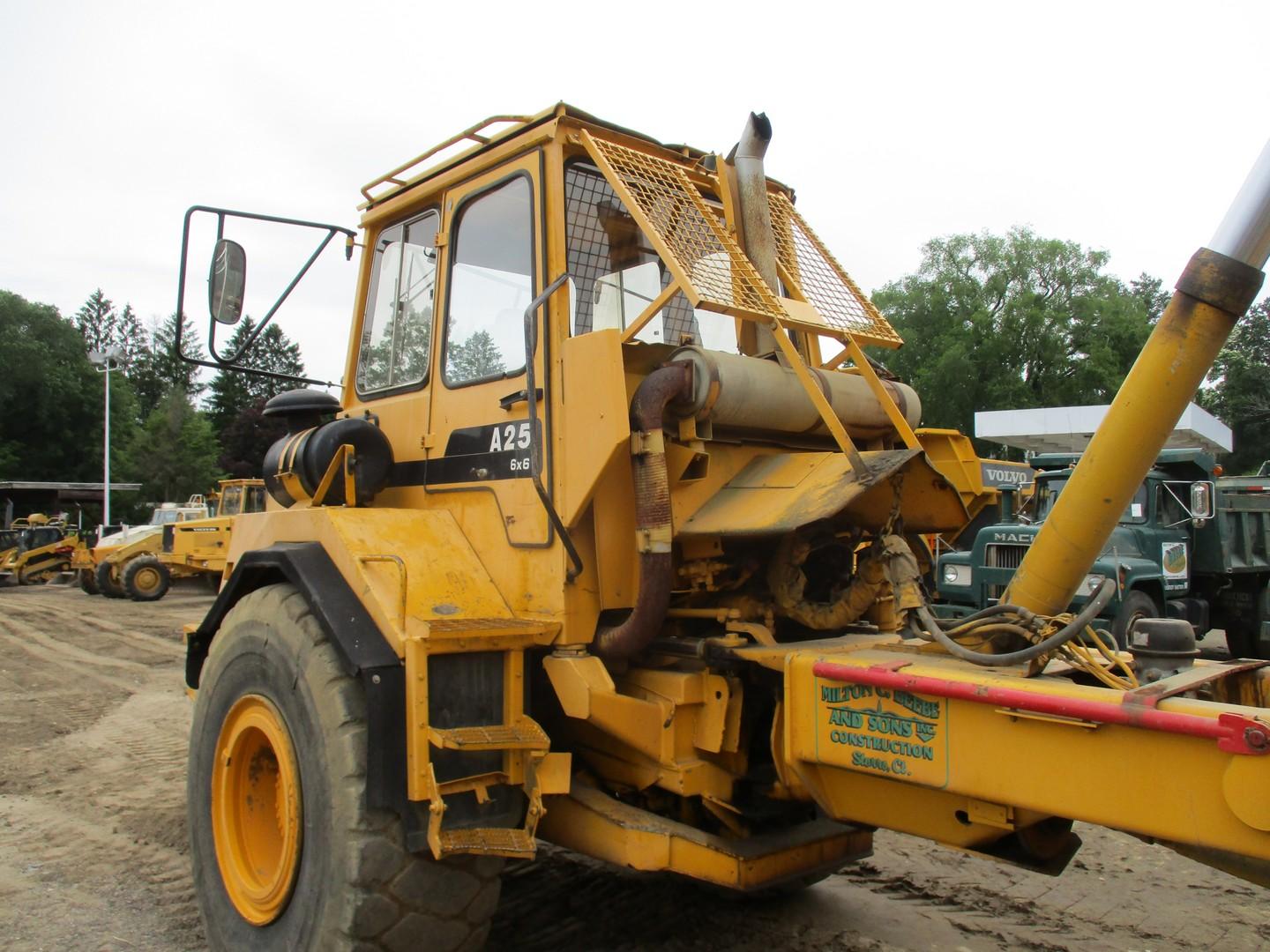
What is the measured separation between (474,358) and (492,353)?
0.34 feet

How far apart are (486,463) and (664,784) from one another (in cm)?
125

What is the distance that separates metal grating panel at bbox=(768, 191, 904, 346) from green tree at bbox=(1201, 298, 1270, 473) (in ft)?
113

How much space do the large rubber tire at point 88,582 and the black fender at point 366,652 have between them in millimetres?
20903

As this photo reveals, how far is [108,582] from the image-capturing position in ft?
69.6

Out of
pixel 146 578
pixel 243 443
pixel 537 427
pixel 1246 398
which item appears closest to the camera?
pixel 537 427

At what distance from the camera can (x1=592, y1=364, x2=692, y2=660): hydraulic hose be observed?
3162 millimetres

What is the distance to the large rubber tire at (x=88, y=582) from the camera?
871 inches

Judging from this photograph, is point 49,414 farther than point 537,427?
Yes

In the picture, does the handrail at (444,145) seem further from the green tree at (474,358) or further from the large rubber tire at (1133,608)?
the large rubber tire at (1133,608)

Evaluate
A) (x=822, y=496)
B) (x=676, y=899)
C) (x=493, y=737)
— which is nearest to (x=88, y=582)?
(x=676, y=899)

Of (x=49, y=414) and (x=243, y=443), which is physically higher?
(x=49, y=414)

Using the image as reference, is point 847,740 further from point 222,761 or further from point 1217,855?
point 222,761

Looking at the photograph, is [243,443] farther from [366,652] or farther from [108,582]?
[366,652]

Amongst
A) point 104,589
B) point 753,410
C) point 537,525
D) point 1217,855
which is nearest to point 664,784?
point 537,525
